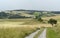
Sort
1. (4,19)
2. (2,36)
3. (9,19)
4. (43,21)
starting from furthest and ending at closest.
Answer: (43,21) < (9,19) < (4,19) < (2,36)

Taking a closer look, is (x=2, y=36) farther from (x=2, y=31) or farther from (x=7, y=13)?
(x=7, y=13)

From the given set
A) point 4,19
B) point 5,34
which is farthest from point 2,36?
point 4,19

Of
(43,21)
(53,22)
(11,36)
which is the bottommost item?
(53,22)

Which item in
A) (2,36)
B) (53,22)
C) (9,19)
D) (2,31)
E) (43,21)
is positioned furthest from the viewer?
(53,22)

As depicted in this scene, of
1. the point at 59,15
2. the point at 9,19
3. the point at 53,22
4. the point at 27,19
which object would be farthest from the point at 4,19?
the point at 53,22

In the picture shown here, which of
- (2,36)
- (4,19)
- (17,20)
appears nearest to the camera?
(2,36)

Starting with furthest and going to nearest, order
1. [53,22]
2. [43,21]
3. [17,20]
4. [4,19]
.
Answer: [53,22], [43,21], [17,20], [4,19]

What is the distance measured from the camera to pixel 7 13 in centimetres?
3850

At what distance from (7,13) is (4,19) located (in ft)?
18.4

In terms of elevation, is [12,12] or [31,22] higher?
[12,12]

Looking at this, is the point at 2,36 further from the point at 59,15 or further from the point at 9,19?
the point at 59,15

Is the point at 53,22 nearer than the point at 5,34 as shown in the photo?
No

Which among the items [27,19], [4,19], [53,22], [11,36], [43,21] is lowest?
[53,22]

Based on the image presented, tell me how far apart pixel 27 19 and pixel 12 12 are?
3.52 m
